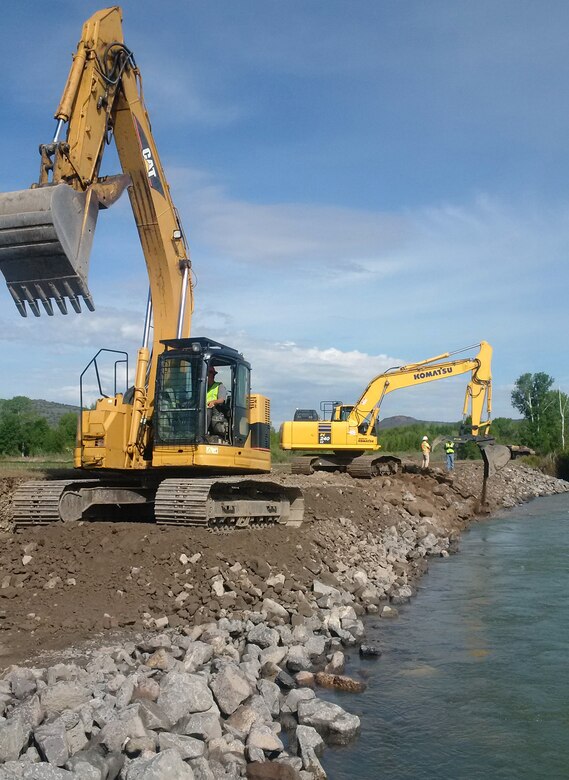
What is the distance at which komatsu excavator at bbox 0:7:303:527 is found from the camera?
30.6 ft

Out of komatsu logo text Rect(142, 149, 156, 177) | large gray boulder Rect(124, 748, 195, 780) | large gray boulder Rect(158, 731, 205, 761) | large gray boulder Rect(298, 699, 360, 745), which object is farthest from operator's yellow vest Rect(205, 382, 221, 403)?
large gray boulder Rect(124, 748, 195, 780)

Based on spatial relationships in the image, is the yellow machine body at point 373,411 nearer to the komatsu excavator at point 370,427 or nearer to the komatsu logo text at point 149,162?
the komatsu excavator at point 370,427

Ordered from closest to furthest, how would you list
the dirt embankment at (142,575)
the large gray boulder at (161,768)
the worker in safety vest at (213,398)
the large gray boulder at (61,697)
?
the large gray boulder at (161,768)
the large gray boulder at (61,697)
the dirt embankment at (142,575)
the worker in safety vest at (213,398)

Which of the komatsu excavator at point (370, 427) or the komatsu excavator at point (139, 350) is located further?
the komatsu excavator at point (370, 427)

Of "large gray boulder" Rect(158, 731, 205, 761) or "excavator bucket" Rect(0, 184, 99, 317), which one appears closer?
"large gray boulder" Rect(158, 731, 205, 761)

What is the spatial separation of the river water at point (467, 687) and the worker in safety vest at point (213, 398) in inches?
150

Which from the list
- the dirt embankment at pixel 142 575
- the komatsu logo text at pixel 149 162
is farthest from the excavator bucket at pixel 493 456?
the komatsu logo text at pixel 149 162

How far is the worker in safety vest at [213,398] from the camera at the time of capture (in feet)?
38.8

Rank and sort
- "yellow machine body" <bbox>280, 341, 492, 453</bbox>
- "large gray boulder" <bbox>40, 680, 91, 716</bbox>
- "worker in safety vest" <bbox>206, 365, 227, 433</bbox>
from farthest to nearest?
"yellow machine body" <bbox>280, 341, 492, 453</bbox> < "worker in safety vest" <bbox>206, 365, 227, 433</bbox> < "large gray boulder" <bbox>40, 680, 91, 716</bbox>

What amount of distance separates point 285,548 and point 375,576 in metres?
2.23

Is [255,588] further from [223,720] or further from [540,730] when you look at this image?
[540,730]

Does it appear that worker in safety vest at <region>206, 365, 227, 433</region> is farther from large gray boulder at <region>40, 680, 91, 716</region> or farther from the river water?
large gray boulder at <region>40, 680, 91, 716</region>

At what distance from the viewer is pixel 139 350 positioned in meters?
12.4

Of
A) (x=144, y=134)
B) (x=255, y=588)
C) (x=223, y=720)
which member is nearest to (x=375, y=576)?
(x=255, y=588)
